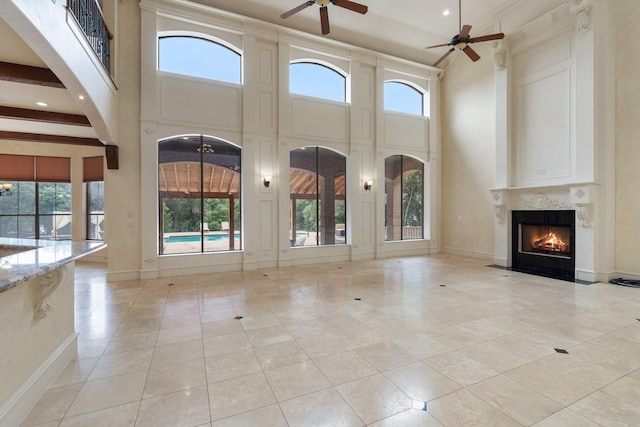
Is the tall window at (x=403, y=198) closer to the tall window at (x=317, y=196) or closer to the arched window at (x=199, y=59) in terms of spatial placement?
the tall window at (x=317, y=196)

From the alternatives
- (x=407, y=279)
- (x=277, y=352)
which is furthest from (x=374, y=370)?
(x=407, y=279)

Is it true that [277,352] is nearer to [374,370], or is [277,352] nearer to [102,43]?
[374,370]

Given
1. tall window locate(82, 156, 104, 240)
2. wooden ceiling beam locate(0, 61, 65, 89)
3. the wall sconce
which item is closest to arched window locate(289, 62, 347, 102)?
wooden ceiling beam locate(0, 61, 65, 89)

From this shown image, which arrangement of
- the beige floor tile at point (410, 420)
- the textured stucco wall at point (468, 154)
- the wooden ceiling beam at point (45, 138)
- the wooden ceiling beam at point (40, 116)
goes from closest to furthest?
the beige floor tile at point (410, 420), the wooden ceiling beam at point (40, 116), the wooden ceiling beam at point (45, 138), the textured stucco wall at point (468, 154)

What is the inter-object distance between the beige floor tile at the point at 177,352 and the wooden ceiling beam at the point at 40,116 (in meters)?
5.47

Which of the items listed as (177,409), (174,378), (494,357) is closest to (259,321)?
(174,378)

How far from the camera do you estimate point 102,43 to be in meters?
5.49

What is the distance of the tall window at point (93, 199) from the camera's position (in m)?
9.17

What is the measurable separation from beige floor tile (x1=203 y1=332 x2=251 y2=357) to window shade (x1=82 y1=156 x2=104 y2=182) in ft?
27.2

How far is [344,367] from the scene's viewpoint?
282 centimetres

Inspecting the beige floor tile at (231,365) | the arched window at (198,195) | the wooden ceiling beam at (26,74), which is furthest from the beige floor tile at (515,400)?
the wooden ceiling beam at (26,74)

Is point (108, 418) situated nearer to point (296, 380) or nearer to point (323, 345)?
point (296, 380)

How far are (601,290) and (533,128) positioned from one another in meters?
3.97

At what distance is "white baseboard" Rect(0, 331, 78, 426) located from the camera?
1.99 metres
